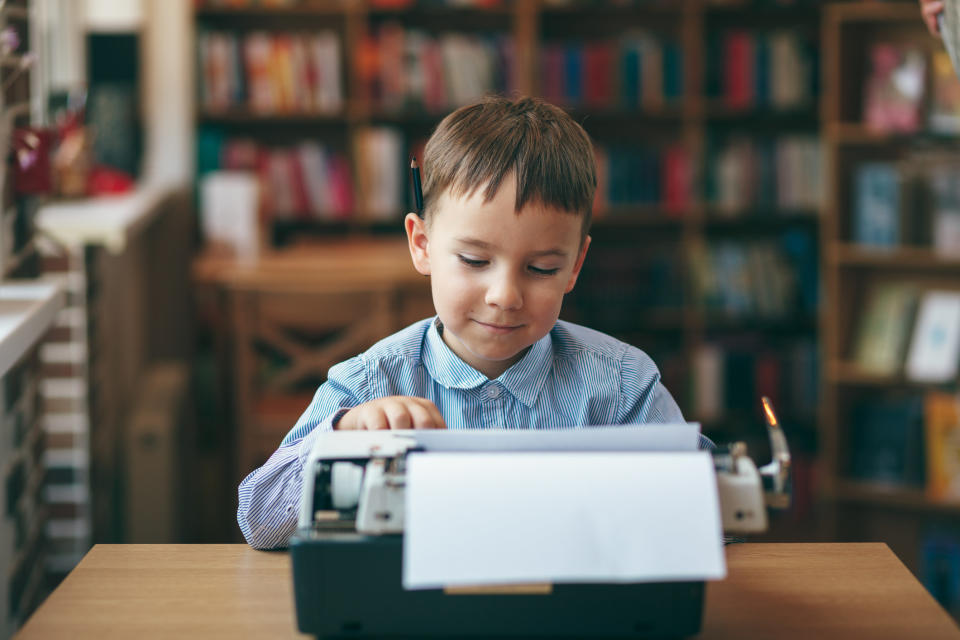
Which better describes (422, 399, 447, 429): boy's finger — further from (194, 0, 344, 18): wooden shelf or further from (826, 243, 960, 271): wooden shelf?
(194, 0, 344, 18): wooden shelf

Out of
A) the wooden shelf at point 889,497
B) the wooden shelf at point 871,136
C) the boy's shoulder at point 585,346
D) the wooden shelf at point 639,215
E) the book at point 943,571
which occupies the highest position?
the wooden shelf at point 871,136

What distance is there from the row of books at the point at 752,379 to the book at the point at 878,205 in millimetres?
944

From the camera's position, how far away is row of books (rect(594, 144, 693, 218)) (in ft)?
13.8

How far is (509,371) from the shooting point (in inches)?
51.6

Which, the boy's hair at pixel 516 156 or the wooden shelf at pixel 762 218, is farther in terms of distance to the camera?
the wooden shelf at pixel 762 218

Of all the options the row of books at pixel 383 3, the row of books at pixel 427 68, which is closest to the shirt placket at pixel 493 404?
the row of books at pixel 427 68

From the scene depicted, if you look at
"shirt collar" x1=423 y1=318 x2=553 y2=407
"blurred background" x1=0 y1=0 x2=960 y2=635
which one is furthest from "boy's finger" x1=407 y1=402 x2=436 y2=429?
"blurred background" x1=0 y1=0 x2=960 y2=635

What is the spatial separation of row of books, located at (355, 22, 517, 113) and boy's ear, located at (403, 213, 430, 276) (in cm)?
280

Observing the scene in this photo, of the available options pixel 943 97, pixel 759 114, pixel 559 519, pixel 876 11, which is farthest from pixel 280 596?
pixel 759 114

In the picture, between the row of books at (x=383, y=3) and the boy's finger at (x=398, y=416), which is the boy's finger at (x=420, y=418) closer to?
the boy's finger at (x=398, y=416)

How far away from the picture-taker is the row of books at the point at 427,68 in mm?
4051

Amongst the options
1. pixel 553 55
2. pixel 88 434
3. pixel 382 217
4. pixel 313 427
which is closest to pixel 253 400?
pixel 88 434

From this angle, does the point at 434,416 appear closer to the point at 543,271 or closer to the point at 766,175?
the point at 543,271

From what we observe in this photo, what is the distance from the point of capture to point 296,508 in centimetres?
114
